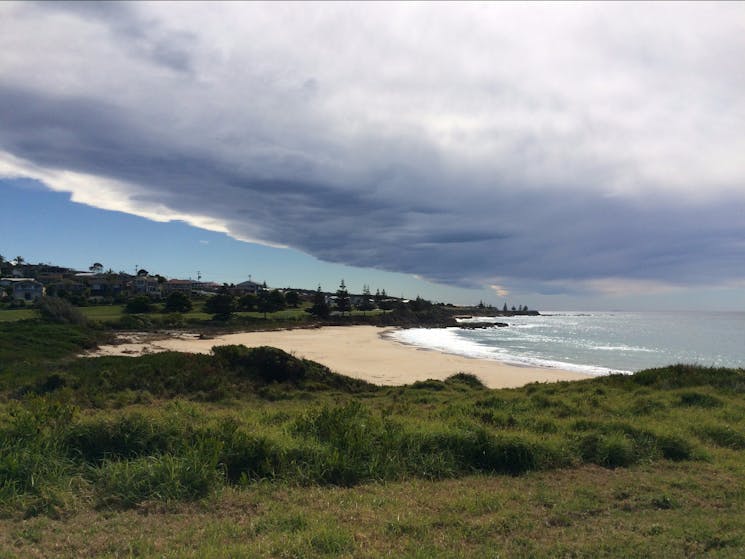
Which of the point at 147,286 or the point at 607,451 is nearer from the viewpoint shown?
the point at 607,451

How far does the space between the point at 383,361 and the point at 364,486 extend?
28.4 meters

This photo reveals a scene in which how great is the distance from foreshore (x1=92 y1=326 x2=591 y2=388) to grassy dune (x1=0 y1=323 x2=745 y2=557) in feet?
53.4

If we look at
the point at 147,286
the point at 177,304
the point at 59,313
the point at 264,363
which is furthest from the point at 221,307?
the point at 264,363

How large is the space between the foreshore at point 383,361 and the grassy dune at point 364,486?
640 inches

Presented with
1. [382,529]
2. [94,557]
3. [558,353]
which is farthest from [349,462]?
[558,353]

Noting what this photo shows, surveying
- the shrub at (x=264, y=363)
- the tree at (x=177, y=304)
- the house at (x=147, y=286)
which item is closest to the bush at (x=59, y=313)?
the tree at (x=177, y=304)

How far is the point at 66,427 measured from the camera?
7.06 meters

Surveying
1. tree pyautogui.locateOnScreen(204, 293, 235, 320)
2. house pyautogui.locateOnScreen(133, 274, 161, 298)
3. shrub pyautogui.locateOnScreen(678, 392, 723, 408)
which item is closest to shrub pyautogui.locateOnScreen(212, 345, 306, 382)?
shrub pyautogui.locateOnScreen(678, 392, 723, 408)

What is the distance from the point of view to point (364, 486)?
6.32 meters

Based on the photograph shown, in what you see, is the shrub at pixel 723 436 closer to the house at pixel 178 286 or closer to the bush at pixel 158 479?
the bush at pixel 158 479

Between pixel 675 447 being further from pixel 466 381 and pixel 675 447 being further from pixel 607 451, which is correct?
pixel 466 381

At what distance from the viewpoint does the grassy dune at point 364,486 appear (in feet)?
15.1

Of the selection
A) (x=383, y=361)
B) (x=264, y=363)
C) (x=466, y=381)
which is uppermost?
(x=264, y=363)

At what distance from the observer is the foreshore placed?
2741 centimetres
